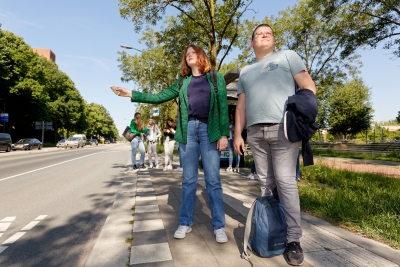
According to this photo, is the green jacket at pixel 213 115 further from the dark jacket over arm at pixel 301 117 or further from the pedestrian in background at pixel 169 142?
the pedestrian in background at pixel 169 142

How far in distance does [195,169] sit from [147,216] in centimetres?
115

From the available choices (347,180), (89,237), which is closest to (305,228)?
(89,237)

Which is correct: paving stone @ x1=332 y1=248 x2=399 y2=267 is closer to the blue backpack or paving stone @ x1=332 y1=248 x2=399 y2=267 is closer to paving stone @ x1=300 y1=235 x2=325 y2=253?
paving stone @ x1=300 y1=235 x2=325 y2=253

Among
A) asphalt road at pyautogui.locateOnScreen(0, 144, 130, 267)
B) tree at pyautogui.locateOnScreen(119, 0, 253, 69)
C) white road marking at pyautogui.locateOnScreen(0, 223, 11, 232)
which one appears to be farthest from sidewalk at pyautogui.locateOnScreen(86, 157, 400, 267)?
tree at pyautogui.locateOnScreen(119, 0, 253, 69)

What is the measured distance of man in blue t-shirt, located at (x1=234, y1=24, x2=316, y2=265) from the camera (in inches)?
94.8

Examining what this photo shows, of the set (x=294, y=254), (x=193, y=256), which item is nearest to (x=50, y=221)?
(x=193, y=256)

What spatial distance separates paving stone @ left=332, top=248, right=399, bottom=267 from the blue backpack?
0.53m

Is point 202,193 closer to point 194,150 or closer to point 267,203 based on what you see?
point 194,150

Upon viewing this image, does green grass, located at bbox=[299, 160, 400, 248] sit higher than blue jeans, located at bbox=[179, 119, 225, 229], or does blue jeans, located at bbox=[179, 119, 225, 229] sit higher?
blue jeans, located at bbox=[179, 119, 225, 229]

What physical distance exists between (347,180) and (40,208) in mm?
5820

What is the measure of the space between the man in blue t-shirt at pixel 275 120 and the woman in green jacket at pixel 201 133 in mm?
390

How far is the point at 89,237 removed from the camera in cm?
339

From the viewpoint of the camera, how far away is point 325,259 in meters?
2.32

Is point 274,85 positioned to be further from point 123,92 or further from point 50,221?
point 50,221
